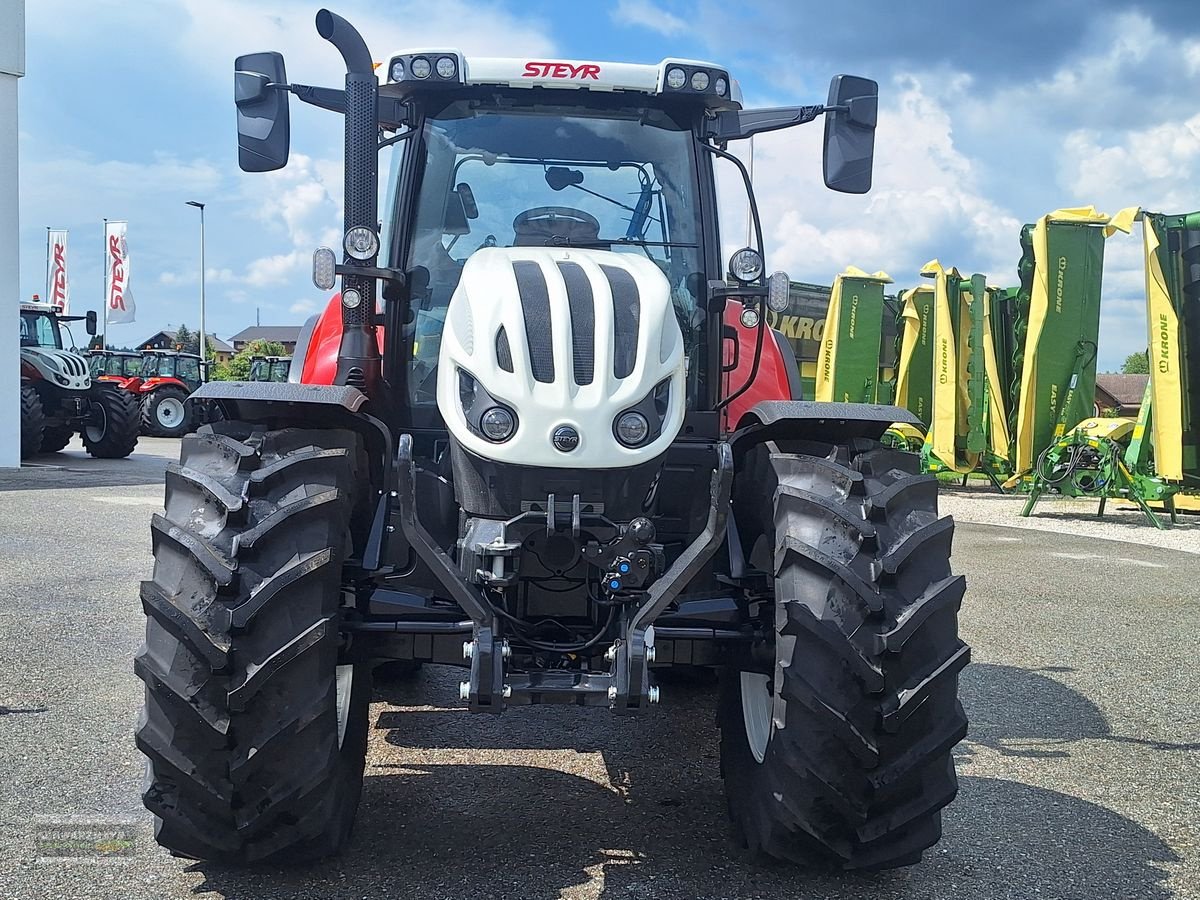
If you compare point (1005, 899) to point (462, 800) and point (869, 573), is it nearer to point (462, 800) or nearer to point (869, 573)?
point (869, 573)

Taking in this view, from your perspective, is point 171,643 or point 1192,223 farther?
point 1192,223

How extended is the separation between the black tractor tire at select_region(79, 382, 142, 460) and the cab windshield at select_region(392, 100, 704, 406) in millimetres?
16297

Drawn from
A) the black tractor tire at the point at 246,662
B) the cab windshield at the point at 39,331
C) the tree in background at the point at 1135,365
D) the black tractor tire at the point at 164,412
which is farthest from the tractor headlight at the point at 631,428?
the tree in background at the point at 1135,365

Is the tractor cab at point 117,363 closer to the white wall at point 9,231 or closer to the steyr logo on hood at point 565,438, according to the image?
the white wall at point 9,231

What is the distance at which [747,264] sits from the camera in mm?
3943

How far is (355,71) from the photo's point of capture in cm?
366

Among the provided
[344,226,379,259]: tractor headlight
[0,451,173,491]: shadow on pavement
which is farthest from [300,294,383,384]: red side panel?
[0,451,173,491]: shadow on pavement

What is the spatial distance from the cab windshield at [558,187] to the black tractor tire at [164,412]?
22.7 meters

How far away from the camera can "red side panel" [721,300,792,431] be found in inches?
179

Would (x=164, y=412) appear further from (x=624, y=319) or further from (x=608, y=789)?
(x=624, y=319)

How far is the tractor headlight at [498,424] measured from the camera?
124 inches

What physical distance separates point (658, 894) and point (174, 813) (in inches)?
49.8

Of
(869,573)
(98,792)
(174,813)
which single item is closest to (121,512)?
(98,792)

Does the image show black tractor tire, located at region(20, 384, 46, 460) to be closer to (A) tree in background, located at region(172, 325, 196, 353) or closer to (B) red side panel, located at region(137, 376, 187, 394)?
(B) red side panel, located at region(137, 376, 187, 394)
